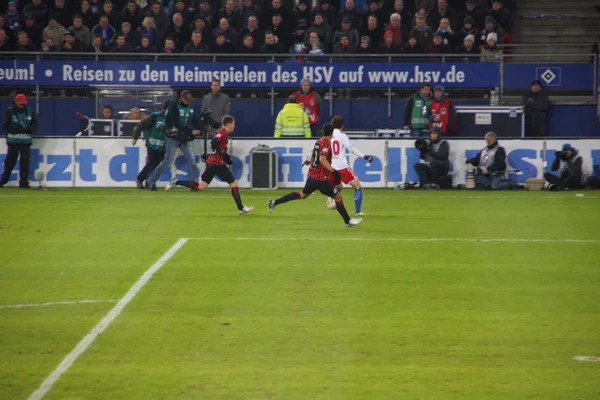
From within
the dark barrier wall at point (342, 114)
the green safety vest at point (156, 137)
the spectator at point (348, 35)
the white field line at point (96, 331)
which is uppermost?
the spectator at point (348, 35)

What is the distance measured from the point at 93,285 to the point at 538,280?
5.42 m

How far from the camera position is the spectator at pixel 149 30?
30.4 metres

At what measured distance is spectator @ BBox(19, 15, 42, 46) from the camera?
102ft

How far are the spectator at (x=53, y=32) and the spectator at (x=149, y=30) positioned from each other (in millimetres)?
2331

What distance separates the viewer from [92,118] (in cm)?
3003

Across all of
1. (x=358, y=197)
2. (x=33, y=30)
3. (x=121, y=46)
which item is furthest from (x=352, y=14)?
(x=358, y=197)

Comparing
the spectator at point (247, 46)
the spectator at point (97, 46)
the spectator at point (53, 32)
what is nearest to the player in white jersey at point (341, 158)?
the spectator at point (247, 46)

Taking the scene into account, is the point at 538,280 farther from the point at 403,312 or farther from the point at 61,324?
the point at 61,324

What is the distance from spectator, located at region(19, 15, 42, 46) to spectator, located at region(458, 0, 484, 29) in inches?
482

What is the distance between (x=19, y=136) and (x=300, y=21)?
30.5ft

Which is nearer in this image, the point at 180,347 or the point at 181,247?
the point at 180,347

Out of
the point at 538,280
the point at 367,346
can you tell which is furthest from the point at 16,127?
the point at 367,346

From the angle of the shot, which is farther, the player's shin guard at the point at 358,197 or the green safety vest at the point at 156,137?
the green safety vest at the point at 156,137

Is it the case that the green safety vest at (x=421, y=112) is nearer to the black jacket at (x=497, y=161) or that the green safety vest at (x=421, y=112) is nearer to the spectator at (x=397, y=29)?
the black jacket at (x=497, y=161)
